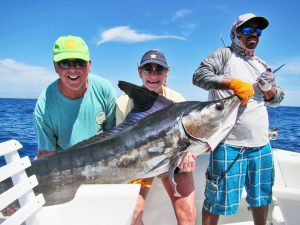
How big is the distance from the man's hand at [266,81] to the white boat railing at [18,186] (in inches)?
68.0

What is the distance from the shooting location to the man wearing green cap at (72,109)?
96.1 inches

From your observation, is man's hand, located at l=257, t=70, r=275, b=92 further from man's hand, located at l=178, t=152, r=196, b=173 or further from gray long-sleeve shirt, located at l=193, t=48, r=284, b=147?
man's hand, located at l=178, t=152, r=196, b=173

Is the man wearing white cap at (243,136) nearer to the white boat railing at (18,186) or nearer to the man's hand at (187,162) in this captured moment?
the man's hand at (187,162)

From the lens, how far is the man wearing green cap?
2.44 meters

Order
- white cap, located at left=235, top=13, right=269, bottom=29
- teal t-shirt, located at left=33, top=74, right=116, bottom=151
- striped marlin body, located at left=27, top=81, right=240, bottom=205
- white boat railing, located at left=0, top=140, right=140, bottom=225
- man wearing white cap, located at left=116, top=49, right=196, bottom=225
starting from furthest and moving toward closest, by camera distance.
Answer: teal t-shirt, located at left=33, top=74, right=116, bottom=151 < white cap, located at left=235, top=13, right=269, bottom=29 < man wearing white cap, located at left=116, top=49, right=196, bottom=225 < striped marlin body, located at left=27, top=81, right=240, bottom=205 < white boat railing, located at left=0, top=140, right=140, bottom=225

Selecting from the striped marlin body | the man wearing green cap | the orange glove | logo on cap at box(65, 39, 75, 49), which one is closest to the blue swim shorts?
the striped marlin body

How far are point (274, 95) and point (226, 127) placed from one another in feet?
1.91

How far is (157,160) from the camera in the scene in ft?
6.68

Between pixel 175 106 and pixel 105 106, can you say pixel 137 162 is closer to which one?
pixel 175 106

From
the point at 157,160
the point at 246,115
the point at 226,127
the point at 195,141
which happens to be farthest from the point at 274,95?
the point at 157,160

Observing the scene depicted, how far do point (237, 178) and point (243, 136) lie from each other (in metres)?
0.33

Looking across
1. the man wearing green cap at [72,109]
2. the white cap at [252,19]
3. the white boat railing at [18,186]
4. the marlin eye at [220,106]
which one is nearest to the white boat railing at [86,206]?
the white boat railing at [18,186]

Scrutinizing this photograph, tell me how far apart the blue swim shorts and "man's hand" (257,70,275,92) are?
465mm

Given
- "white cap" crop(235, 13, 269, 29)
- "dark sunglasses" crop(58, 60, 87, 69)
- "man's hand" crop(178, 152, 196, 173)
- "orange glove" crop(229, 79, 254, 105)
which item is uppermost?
"white cap" crop(235, 13, 269, 29)
